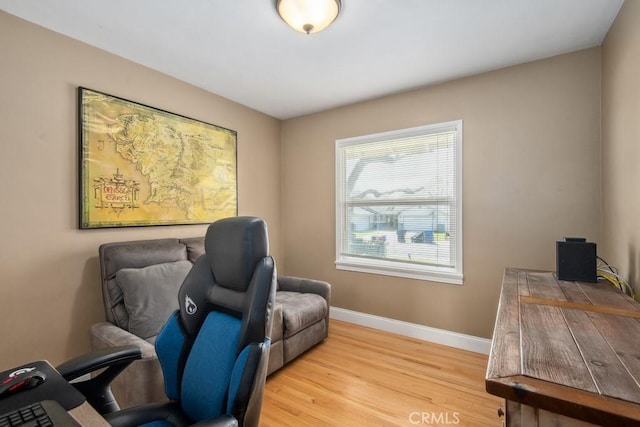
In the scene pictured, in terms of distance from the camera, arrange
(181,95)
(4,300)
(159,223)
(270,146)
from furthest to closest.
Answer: (270,146) → (181,95) → (159,223) → (4,300)

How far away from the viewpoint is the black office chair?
95 cm

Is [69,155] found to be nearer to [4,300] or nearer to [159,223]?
[159,223]

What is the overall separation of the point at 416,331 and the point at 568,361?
2184 mm

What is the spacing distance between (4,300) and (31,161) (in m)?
0.87

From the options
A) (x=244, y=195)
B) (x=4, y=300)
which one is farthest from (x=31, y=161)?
(x=244, y=195)

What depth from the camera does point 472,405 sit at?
1.87 meters

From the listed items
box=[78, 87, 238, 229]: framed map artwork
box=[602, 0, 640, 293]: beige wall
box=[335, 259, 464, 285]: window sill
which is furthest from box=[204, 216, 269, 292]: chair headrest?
box=[335, 259, 464, 285]: window sill

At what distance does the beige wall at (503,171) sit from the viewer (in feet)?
7.07

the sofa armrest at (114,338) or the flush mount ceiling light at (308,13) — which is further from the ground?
the flush mount ceiling light at (308,13)

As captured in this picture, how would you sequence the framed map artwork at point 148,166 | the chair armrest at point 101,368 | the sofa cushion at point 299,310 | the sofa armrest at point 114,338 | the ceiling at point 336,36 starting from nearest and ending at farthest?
the chair armrest at point 101,368 < the sofa armrest at point 114,338 < the ceiling at point 336,36 < the framed map artwork at point 148,166 < the sofa cushion at point 299,310

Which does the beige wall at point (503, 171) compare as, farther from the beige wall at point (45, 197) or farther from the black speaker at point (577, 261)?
the beige wall at point (45, 197)

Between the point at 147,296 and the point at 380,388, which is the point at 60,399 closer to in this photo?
the point at 147,296

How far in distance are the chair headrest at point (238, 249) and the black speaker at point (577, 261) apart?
69.4 inches

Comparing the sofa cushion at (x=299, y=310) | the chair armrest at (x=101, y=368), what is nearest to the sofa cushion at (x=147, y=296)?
the chair armrest at (x=101, y=368)
